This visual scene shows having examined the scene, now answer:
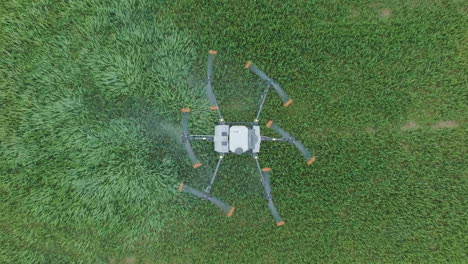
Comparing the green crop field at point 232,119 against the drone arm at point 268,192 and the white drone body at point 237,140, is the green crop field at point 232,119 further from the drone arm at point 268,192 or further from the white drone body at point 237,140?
the white drone body at point 237,140

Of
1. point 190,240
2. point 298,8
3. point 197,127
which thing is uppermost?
point 298,8

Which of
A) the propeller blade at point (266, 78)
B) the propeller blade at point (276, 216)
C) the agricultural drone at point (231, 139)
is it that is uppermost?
the propeller blade at point (266, 78)

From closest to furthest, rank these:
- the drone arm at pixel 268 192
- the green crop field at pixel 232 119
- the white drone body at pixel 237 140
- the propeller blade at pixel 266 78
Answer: the white drone body at pixel 237 140 < the drone arm at pixel 268 192 < the propeller blade at pixel 266 78 < the green crop field at pixel 232 119

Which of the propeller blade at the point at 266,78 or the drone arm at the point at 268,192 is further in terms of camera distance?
the propeller blade at the point at 266,78

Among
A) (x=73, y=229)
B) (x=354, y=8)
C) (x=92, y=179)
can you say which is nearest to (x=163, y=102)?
(x=92, y=179)

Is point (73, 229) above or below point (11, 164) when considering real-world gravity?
below

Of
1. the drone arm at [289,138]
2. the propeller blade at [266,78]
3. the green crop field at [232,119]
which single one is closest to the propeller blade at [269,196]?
the green crop field at [232,119]

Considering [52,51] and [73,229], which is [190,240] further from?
[52,51]

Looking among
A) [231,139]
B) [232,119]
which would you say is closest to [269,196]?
[231,139]

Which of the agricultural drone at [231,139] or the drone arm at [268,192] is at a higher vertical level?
the agricultural drone at [231,139]

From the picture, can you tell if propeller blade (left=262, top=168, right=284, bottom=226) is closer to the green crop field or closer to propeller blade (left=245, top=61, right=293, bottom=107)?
the green crop field
